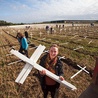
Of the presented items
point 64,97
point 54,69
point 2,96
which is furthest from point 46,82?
point 2,96

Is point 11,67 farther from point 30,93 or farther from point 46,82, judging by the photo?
point 46,82

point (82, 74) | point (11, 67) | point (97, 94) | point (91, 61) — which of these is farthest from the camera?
point (91, 61)

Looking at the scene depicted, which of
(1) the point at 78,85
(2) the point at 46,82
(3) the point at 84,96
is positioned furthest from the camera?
(1) the point at 78,85

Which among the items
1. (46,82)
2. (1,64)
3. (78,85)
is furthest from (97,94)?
(1,64)

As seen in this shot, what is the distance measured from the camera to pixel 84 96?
1730 millimetres

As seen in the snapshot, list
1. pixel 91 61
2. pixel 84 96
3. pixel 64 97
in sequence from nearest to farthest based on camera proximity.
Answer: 1. pixel 84 96
2. pixel 64 97
3. pixel 91 61

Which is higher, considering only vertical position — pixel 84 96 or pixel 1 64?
pixel 84 96

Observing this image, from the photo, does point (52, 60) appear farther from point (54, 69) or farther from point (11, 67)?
point (11, 67)

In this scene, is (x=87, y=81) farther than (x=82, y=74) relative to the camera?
No

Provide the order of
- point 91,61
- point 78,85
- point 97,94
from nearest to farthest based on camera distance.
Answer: point 97,94
point 78,85
point 91,61

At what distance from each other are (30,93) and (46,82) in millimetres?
2546

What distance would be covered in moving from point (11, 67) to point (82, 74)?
11.6ft

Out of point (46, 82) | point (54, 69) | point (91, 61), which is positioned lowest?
point (91, 61)

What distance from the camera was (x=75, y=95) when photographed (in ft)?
20.0
